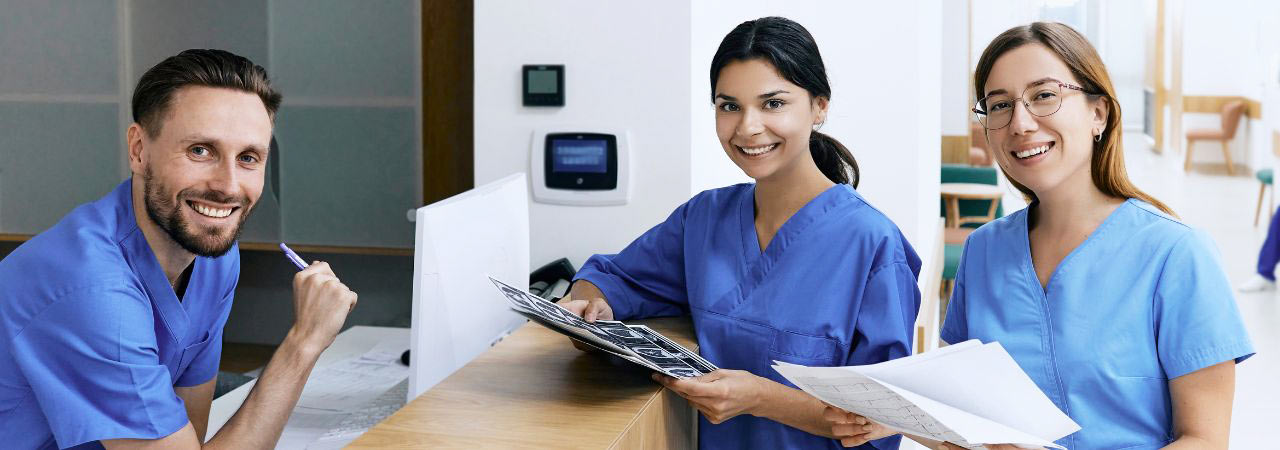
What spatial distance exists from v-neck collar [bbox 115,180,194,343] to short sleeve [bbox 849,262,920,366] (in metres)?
0.96

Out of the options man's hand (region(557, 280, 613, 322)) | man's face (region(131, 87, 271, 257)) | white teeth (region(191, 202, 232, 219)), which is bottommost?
man's hand (region(557, 280, 613, 322))

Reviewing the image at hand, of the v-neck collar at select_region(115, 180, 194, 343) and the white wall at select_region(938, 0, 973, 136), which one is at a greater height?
the white wall at select_region(938, 0, 973, 136)

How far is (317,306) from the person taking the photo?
1514 mm

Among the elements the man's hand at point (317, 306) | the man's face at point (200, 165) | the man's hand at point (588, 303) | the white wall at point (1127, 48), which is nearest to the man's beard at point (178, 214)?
the man's face at point (200, 165)

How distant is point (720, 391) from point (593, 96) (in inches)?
46.5

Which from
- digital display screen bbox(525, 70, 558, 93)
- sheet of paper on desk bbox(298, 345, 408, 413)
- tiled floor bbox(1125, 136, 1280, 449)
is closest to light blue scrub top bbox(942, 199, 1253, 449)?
tiled floor bbox(1125, 136, 1280, 449)

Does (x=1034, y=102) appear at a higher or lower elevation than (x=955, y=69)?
lower

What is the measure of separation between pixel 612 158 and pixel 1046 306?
1204 millimetres

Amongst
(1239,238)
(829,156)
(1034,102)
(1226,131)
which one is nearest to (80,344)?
(829,156)

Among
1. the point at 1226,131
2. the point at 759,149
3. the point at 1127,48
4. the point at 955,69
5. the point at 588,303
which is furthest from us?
the point at 1127,48

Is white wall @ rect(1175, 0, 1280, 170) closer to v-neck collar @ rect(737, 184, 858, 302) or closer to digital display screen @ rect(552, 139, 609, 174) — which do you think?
digital display screen @ rect(552, 139, 609, 174)

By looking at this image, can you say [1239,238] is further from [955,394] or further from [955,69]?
[955,394]

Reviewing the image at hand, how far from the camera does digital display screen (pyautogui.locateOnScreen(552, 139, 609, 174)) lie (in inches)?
97.3

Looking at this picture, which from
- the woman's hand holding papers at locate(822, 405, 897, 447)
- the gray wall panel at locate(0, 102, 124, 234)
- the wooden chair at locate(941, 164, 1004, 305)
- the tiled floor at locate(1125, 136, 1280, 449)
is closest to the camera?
the woman's hand holding papers at locate(822, 405, 897, 447)
